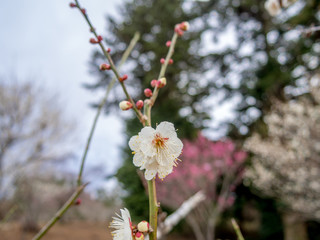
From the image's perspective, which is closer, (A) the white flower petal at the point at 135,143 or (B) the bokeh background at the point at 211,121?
(A) the white flower petal at the point at 135,143

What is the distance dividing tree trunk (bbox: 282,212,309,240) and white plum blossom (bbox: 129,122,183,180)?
21.8 ft

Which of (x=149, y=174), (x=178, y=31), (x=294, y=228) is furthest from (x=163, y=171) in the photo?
(x=294, y=228)

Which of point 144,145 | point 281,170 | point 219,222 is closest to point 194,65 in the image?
point 281,170

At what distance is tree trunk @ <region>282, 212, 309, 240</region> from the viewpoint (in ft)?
19.0

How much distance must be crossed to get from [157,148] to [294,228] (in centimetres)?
705

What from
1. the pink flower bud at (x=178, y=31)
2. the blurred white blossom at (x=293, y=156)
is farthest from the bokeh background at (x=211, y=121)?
the pink flower bud at (x=178, y=31)

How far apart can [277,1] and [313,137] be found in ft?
14.9

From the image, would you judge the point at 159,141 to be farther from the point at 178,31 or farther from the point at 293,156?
the point at 293,156

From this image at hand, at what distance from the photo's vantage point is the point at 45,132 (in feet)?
23.5

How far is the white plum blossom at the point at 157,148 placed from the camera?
353 millimetres

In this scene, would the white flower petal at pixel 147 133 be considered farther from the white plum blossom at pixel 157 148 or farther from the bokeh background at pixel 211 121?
the bokeh background at pixel 211 121

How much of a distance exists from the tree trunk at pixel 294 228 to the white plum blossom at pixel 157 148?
6.66 meters

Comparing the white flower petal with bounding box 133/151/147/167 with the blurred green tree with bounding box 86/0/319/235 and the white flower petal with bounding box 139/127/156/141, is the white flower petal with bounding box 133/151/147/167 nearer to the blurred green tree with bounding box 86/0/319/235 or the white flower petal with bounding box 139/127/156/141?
the white flower petal with bounding box 139/127/156/141

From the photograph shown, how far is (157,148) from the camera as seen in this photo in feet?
1.25
